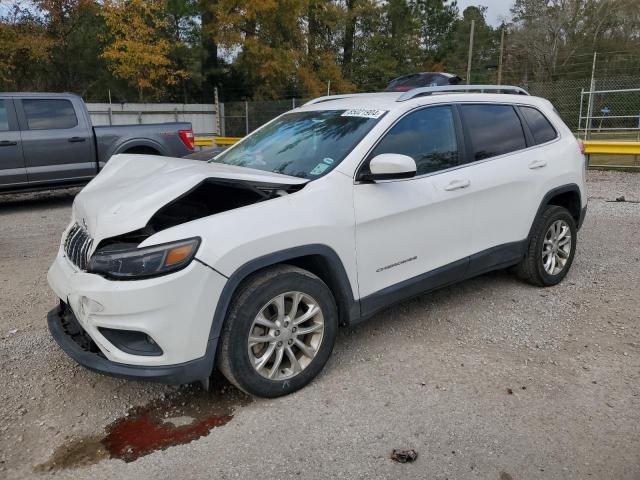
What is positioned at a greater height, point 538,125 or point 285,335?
point 538,125

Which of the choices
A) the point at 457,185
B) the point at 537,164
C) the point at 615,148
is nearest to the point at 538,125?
the point at 537,164

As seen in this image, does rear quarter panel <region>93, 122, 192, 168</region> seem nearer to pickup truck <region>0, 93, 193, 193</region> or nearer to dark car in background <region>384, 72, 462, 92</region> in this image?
pickup truck <region>0, 93, 193, 193</region>

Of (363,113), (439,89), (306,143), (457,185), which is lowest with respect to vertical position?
(457,185)

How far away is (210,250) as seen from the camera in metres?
2.70

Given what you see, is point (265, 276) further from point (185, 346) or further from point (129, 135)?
point (129, 135)

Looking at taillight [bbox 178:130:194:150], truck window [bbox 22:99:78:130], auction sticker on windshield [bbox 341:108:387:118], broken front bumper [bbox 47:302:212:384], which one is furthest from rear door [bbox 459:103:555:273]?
truck window [bbox 22:99:78:130]

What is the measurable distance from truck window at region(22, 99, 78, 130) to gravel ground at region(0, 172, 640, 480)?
4953 mm

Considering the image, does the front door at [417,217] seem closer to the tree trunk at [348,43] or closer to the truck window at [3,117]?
the truck window at [3,117]

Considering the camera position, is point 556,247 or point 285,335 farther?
point 556,247

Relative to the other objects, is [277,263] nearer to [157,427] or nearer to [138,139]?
[157,427]

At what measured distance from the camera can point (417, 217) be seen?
11.8ft

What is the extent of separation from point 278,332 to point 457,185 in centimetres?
174

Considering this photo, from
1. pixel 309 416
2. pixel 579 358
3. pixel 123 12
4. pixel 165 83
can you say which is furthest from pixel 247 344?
pixel 165 83

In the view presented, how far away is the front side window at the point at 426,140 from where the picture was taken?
365 cm
